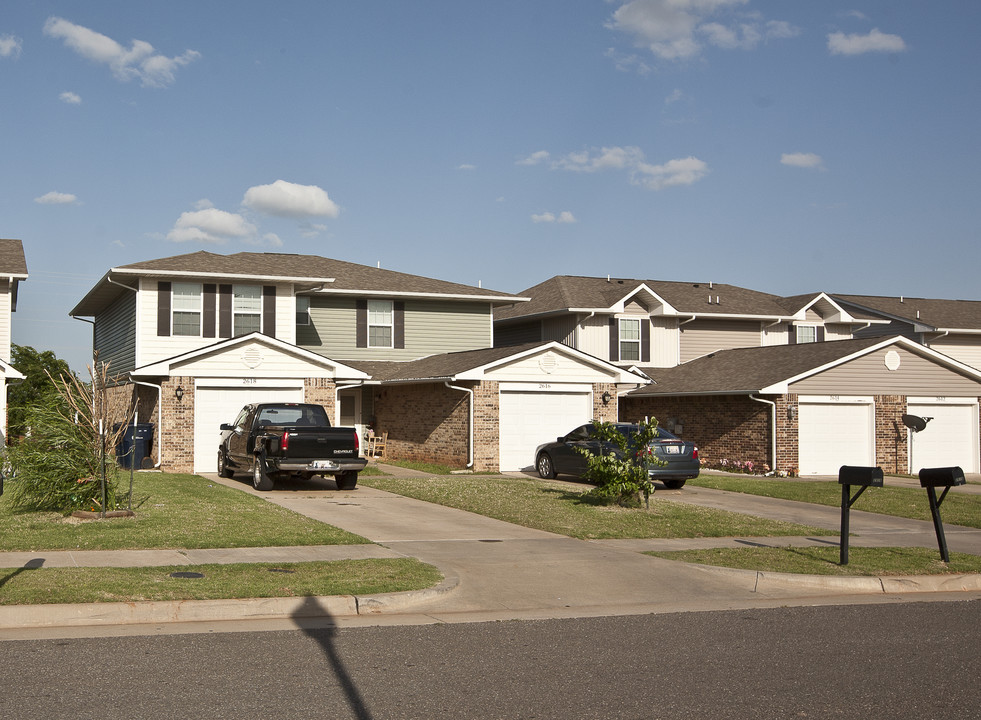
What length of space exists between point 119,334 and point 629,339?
1719 centimetres

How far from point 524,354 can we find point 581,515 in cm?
1089

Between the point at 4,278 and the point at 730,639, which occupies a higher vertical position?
the point at 4,278

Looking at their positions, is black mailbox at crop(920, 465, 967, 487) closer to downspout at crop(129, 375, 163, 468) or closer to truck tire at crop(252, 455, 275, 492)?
truck tire at crop(252, 455, 275, 492)

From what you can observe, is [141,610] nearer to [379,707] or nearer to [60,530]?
[379,707]

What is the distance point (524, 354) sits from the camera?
2706 centimetres

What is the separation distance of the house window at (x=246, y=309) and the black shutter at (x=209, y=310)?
56 centimetres

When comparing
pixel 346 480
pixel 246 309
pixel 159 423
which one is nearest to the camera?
pixel 346 480

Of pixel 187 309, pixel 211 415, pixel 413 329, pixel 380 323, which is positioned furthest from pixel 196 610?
pixel 413 329

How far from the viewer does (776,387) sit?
2733 cm

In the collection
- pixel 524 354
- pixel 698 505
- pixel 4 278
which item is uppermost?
pixel 4 278

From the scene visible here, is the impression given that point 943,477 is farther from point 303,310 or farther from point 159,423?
point 303,310

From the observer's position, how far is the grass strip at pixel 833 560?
11.6 metres

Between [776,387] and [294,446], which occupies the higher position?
[776,387]

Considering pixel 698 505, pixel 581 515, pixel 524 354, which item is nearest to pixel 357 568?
pixel 581 515
